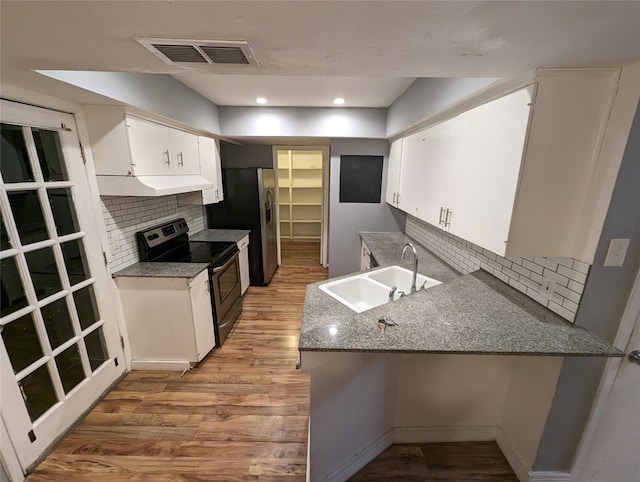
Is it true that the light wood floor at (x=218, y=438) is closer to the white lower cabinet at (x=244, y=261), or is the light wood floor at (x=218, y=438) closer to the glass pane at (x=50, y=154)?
the white lower cabinet at (x=244, y=261)

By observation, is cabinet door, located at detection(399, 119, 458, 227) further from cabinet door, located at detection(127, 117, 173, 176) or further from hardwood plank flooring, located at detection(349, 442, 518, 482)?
cabinet door, located at detection(127, 117, 173, 176)

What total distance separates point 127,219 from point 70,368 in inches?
44.2

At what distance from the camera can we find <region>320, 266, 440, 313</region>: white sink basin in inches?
70.6

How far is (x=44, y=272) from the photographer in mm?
1568

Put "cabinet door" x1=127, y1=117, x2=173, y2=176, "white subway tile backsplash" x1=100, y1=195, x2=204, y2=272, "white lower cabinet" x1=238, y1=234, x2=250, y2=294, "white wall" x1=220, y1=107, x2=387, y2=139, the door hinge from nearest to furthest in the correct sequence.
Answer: the door hinge → "cabinet door" x1=127, y1=117, x2=173, y2=176 → "white subway tile backsplash" x1=100, y1=195, x2=204, y2=272 → "white wall" x1=220, y1=107, x2=387, y2=139 → "white lower cabinet" x1=238, y1=234, x2=250, y2=294

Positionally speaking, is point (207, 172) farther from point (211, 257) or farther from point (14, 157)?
point (14, 157)

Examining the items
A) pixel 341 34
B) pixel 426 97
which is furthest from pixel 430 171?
pixel 341 34

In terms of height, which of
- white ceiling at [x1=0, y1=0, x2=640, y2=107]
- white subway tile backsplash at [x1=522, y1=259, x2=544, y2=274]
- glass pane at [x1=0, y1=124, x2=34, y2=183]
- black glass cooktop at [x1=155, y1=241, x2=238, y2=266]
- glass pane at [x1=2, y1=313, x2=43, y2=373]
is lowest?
glass pane at [x1=2, y1=313, x2=43, y2=373]

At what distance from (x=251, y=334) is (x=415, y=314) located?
2034mm

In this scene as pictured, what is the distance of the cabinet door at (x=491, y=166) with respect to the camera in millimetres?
1111

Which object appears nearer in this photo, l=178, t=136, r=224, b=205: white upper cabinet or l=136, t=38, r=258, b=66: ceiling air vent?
l=136, t=38, r=258, b=66: ceiling air vent

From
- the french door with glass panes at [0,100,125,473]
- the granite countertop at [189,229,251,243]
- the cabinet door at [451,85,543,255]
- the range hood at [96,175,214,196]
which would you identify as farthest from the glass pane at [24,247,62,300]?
the cabinet door at [451,85,543,255]

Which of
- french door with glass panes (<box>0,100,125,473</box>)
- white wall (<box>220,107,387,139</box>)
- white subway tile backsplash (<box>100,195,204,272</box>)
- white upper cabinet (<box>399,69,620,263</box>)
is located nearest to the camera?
white upper cabinet (<box>399,69,620,263</box>)

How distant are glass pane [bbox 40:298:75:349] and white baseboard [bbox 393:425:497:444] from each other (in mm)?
2203
